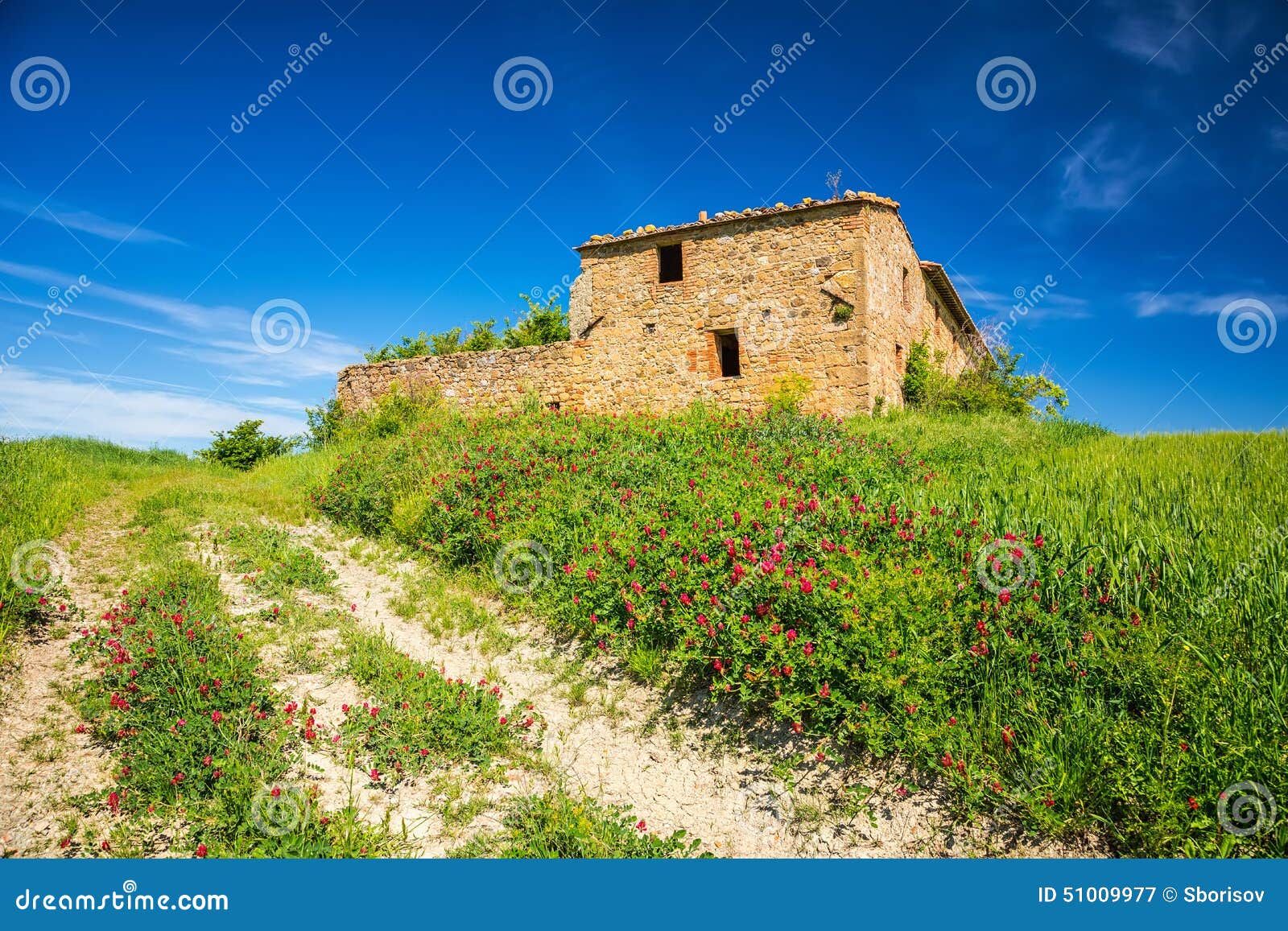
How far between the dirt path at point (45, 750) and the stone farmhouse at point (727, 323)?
446 inches

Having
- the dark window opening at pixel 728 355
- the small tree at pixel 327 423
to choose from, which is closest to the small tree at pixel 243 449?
the small tree at pixel 327 423

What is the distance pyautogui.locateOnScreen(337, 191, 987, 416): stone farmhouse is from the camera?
1405 cm

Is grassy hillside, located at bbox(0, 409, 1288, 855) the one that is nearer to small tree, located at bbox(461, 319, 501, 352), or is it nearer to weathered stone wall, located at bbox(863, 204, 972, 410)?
weathered stone wall, located at bbox(863, 204, 972, 410)

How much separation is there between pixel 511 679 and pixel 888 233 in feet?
45.0

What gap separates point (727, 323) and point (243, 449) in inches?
491

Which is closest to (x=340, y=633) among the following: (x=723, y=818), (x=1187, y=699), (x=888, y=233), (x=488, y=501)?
(x=488, y=501)

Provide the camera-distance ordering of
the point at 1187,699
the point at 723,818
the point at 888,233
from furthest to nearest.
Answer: the point at 888,233 → the point at 723,818 → the point at 1187,699

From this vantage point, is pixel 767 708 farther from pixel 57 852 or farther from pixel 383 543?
pixel 383 543

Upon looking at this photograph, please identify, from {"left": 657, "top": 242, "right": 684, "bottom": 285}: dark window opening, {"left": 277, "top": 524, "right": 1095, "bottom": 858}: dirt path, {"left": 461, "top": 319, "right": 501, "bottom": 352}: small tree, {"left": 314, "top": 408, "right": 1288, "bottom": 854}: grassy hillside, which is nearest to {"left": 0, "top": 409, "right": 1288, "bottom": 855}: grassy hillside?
{"left": 314, "top": 408, "right": 1288, "bottom": 854}: grassy hillside

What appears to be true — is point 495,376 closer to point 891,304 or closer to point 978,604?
point 891,304

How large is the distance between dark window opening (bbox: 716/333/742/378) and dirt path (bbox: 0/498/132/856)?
1229 cm

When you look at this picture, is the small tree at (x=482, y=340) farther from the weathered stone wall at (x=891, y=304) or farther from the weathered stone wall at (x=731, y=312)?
the weathered stone wall at (x=891, y=304)

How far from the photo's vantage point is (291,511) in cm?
1020

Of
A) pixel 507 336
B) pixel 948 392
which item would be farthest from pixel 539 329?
pixel 948 392
